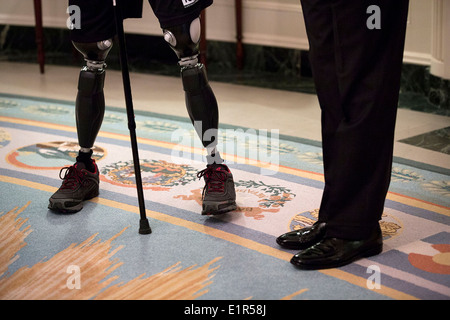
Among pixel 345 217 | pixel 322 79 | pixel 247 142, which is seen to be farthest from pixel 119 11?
pixel 247 142

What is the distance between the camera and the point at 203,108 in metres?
1.95

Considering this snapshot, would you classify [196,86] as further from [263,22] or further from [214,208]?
[263,22]

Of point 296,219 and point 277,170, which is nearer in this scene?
point 296,219

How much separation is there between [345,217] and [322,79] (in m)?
0.35

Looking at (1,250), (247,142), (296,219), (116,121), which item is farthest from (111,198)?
(116,121)

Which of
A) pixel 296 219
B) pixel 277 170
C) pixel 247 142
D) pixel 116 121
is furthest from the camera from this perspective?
pixel 116 121

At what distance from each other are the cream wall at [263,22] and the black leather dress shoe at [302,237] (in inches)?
70.7

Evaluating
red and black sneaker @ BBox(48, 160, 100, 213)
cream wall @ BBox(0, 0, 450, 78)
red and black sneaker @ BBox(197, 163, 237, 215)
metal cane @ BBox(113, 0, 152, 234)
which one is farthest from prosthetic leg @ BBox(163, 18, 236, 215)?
cream wall @ BBox(0, 0, 450, 78)

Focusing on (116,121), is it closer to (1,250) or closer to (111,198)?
(111,198)

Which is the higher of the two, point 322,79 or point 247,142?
point 322,79

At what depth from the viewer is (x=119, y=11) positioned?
1757mm

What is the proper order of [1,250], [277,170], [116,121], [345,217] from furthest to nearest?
[116,121]
[277,170]
[1,250]
[345,217]

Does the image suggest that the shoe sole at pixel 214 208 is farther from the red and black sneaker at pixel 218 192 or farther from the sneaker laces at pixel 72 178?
the sneaker laces at pixel 72 178

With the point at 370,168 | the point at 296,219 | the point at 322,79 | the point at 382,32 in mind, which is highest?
→ the point at 382,32
